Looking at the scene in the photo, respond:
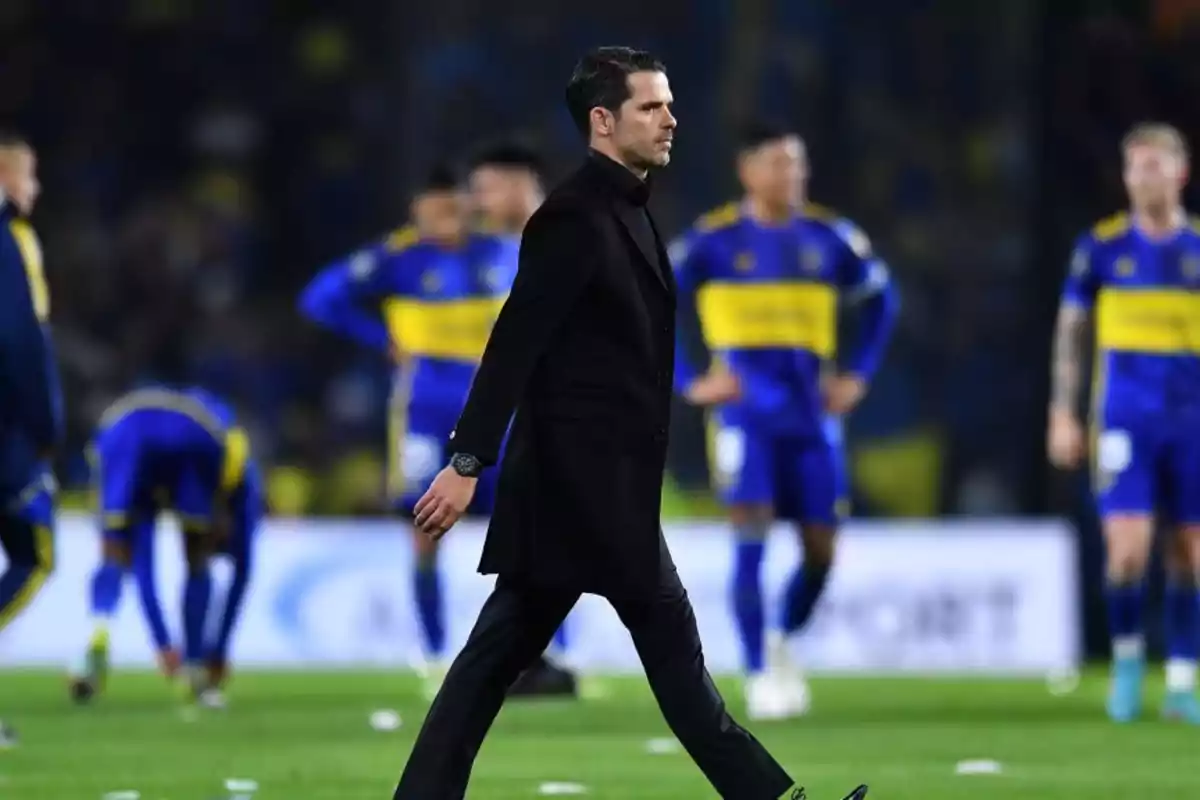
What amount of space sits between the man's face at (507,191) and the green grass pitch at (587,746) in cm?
237

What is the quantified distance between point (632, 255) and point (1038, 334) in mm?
11327

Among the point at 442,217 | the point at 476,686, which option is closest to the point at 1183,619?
the point at 442,217

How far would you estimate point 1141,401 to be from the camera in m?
11.9

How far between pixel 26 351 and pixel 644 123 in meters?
3.93

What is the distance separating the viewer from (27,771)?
9.66 metres

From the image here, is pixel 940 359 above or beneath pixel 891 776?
above

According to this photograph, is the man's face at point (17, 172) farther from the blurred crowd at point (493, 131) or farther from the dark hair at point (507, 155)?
the blurred crowd at point (493, 131)

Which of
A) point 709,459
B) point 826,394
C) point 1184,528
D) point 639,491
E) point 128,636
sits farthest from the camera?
point 709,459

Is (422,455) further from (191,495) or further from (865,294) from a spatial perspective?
(865,294)

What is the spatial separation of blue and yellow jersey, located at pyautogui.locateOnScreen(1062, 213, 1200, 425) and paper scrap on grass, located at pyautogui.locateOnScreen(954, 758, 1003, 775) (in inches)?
97.1

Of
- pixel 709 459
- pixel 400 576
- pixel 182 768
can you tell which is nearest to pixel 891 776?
pixel 182 768

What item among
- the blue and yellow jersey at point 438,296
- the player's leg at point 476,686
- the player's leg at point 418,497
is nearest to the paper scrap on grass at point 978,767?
the player's leg at point 476,686

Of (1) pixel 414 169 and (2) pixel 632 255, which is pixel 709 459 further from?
(2) pixel 632 255

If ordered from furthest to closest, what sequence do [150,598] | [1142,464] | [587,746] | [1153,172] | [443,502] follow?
1. [150,598]
2. [1142,464]
3. [1153,172]
4. [587,746]
5. [443,502]
